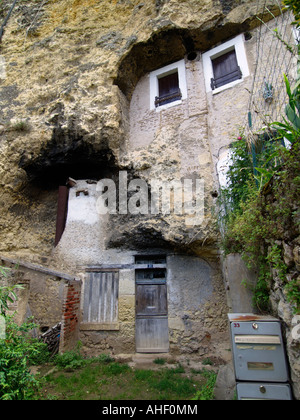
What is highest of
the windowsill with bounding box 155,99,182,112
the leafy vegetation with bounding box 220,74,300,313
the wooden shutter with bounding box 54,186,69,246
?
the windowsill with bounding box 155,99,182,112

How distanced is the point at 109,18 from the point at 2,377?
33.7 ft

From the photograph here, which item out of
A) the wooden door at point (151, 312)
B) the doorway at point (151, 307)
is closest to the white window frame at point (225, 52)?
the doorway at point (151, 307)

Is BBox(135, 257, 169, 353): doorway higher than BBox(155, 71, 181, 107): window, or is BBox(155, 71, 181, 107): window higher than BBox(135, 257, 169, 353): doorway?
BBox(155, 71, 181, 107): window

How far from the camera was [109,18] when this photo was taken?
8500mm

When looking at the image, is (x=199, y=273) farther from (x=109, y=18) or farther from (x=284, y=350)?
(x=109, y=18)

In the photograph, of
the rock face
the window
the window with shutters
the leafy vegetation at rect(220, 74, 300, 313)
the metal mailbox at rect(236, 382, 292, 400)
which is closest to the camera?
the leafy vegetation at rect(220, 74, 300, 313)

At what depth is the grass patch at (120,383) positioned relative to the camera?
12.3 feet

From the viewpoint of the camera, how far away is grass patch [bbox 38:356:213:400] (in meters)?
3.74

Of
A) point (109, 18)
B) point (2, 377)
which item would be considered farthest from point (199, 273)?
point (109, 18)

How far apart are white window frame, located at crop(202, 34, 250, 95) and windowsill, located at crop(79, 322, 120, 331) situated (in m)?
6.80

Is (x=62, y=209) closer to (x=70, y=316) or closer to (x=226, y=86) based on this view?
(x=70, y=316)

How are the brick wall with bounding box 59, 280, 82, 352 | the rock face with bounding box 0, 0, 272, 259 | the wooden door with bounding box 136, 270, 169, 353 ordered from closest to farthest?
the brick wall with bounding box 59, 280, 82, 352 → the wooden door with bounding box 136, 270, 169, 353 → the rock face with bounding box 0, 0, 272, 259

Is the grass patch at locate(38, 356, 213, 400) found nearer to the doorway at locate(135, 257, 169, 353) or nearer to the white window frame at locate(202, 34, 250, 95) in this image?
the doorway at locate(135, 257, 169, 353)

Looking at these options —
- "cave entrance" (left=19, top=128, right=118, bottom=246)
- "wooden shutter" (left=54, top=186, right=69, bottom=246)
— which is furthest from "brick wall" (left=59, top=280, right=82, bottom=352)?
"wooden shutter" (left=54, top=186, right=69, bottom=246)
